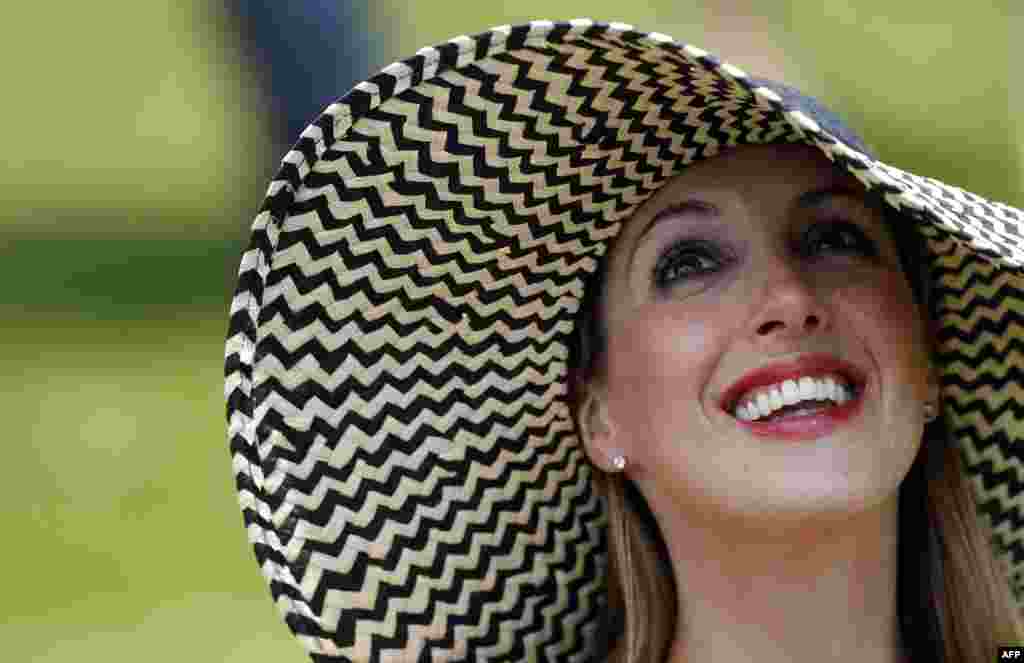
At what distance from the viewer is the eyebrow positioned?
1999 mm

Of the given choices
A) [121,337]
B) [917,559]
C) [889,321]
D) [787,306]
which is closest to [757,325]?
[787,306]

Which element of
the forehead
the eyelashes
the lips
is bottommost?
the lips

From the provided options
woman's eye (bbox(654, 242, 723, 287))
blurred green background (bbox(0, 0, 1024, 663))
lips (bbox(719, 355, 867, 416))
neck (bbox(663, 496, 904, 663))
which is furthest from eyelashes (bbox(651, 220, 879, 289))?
blurred green background (bbox(0, 0, 1024, 663))

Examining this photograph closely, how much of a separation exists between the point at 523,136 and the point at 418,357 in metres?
0.29

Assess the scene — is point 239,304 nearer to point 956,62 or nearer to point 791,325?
point 791,325

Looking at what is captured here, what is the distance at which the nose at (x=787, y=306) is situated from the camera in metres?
1.92

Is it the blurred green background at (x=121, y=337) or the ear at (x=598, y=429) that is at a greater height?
the blurred green background at (x=121, y=337)

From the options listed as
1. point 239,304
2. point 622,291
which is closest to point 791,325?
point 622,291

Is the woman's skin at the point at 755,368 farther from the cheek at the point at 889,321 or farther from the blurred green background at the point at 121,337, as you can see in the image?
the blurred green background at the point at 121,337

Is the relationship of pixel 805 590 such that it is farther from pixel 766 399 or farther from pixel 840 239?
pixel 840 239

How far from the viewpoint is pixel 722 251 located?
2.00 m

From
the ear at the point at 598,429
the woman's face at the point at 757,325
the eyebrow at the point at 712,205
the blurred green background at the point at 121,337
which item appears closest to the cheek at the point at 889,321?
the woman's face at the point at 757,325

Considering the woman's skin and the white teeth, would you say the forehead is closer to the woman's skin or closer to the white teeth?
the woman's skin

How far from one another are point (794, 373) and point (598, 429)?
31 centimetres
